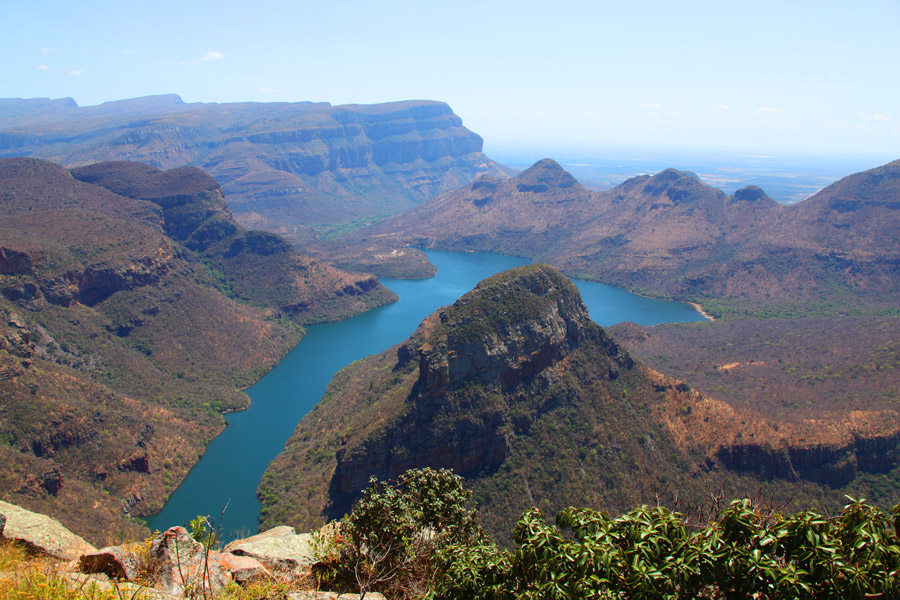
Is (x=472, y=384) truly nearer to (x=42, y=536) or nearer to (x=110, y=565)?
(x=42, y=536)

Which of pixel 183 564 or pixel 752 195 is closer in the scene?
pixel 183 564

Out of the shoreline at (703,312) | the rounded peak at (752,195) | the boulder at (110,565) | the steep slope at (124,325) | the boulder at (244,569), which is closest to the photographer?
the boulder at (110,565)

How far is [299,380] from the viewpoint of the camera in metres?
93.9

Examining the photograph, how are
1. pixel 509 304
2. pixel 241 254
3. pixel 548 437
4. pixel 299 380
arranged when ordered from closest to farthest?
1. pixel 548 437
2. pixel 509 304
3. pixel 299 380
4. pixel 241 254

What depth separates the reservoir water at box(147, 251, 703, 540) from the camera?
193 ft

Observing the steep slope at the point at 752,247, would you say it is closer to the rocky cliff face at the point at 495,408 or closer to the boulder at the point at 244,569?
the rocky cliff face at the point at 495,408

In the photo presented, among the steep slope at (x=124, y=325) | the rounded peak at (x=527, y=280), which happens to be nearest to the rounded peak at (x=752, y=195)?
the steep slope at (x=124, y=325)

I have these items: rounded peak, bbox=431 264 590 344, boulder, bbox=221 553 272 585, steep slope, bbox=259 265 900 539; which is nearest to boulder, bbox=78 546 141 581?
boulder, bbox=221 553 272 585

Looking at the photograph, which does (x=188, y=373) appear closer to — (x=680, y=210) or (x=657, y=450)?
(x=657, y=450)

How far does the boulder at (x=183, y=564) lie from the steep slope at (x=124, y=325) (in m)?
14.6

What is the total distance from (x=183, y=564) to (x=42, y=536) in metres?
6.12

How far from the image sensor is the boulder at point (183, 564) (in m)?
14.7

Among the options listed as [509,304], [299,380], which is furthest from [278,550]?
[299,380]

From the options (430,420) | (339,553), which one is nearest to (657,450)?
(430,420)
